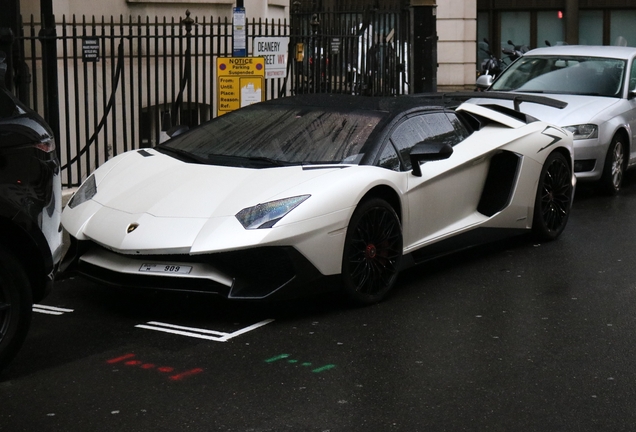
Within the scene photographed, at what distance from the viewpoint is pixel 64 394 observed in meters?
5.25

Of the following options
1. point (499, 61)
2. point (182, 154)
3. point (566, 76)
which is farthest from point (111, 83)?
point (499, 61)

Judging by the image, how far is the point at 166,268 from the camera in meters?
6.55

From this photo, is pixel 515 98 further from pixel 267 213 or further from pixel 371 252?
pixel 267 213

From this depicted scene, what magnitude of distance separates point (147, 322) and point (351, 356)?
4.66 feet

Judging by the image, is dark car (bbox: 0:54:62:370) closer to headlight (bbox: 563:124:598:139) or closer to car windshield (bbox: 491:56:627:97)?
headlight (bbox: 563:124:598:139)

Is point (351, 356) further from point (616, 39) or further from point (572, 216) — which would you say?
point (616, 39)

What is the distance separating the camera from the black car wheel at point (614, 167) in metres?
12.1

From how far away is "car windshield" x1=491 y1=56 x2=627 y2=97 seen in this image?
13.0m

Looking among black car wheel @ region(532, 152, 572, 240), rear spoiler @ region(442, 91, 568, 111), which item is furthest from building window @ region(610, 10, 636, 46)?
black car wheel @ region(532, 152, 572, 240)

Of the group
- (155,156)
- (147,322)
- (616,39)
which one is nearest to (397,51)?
(155,156)

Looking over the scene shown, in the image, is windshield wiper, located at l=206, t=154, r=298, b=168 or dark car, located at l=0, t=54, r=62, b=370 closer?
dark car, located at l=0, t=54, r=62, b=370

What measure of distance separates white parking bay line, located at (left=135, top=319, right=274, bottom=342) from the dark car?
0.93m

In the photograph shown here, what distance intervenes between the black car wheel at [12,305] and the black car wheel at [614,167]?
26.7 feet

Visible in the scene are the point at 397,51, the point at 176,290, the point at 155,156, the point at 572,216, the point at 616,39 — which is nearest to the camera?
the point at 176,290
